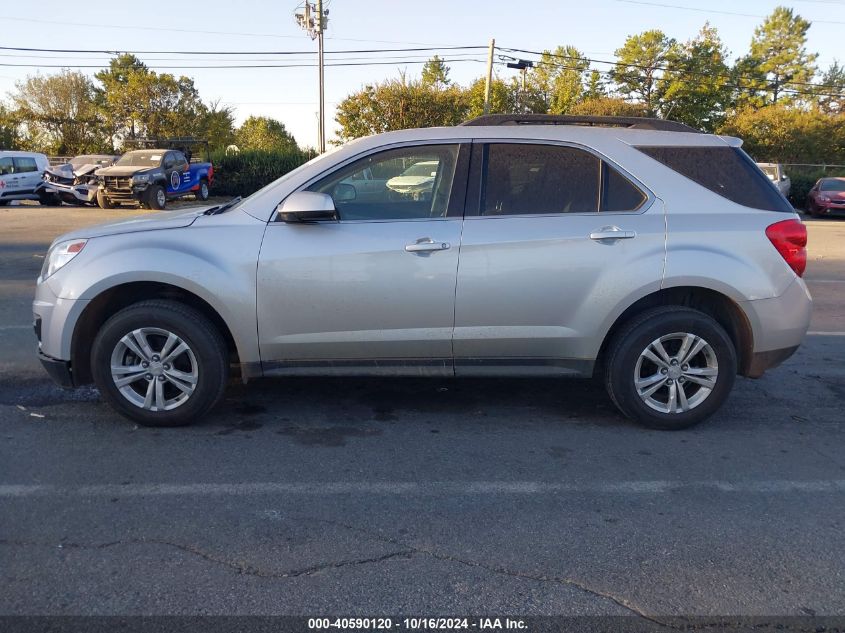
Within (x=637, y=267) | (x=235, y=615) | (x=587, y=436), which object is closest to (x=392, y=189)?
(x=637, y=267)

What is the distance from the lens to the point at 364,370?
4645mm

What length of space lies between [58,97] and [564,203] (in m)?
63.5

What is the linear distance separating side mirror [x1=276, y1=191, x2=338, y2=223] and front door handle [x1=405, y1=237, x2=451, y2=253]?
1.67ft

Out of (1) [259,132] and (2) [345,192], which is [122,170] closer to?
(2) [345,192]

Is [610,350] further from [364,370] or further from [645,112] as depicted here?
[645,112]

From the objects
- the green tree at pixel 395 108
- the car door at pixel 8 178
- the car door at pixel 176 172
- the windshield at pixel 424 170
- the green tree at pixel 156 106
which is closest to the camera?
the windshield at pixel 424 170

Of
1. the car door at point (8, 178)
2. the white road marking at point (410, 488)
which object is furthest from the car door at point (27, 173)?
the white road marking at point (410, 488)

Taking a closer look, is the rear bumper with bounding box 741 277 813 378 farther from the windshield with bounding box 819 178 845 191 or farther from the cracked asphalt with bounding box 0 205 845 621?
the windshield with bounding box 819 178 845 191

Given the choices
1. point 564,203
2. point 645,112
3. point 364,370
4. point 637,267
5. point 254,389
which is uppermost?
point 645,112

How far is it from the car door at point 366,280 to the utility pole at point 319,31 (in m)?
28.5

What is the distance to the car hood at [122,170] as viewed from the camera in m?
22.6

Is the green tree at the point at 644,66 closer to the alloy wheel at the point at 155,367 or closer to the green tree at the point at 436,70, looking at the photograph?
the green tree at the point at 436,70

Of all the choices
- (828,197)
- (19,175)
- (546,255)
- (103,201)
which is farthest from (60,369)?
(828,197)

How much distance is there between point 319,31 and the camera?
1319 inches
